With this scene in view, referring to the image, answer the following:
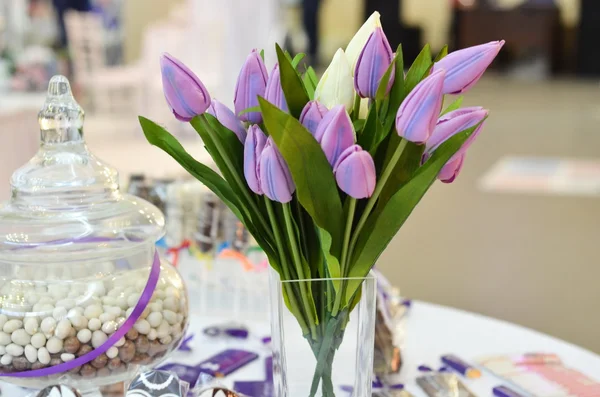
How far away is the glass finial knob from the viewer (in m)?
0.85

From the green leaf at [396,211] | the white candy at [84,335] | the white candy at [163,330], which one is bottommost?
the white candy at [163,330]

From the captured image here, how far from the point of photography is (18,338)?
32.3 inches

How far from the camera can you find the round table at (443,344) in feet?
3.35

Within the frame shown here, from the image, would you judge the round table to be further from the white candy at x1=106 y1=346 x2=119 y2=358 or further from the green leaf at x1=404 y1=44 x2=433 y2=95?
the green leaf at x1=404 y1=44 x2=433 y2=95

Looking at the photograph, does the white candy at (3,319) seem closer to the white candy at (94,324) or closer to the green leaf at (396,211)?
the white candy at (94,324)

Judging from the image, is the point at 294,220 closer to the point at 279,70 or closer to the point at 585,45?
the point at 279,70

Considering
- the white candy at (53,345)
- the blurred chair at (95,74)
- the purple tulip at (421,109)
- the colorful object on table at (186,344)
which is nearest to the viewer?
the purple tulip at (421,109)

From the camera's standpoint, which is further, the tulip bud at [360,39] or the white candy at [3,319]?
the white candy at [3,319]

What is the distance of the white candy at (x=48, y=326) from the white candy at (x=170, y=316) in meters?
0.13

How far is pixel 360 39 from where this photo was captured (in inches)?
28.9

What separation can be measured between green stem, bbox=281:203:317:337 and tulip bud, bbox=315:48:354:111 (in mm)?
110

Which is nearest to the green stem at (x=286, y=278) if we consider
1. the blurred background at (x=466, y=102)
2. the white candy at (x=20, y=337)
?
the white candy at (x=20, y=337)

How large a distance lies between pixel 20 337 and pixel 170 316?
173 millimetres

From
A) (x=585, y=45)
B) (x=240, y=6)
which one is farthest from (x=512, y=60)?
(x=240, y=6)
